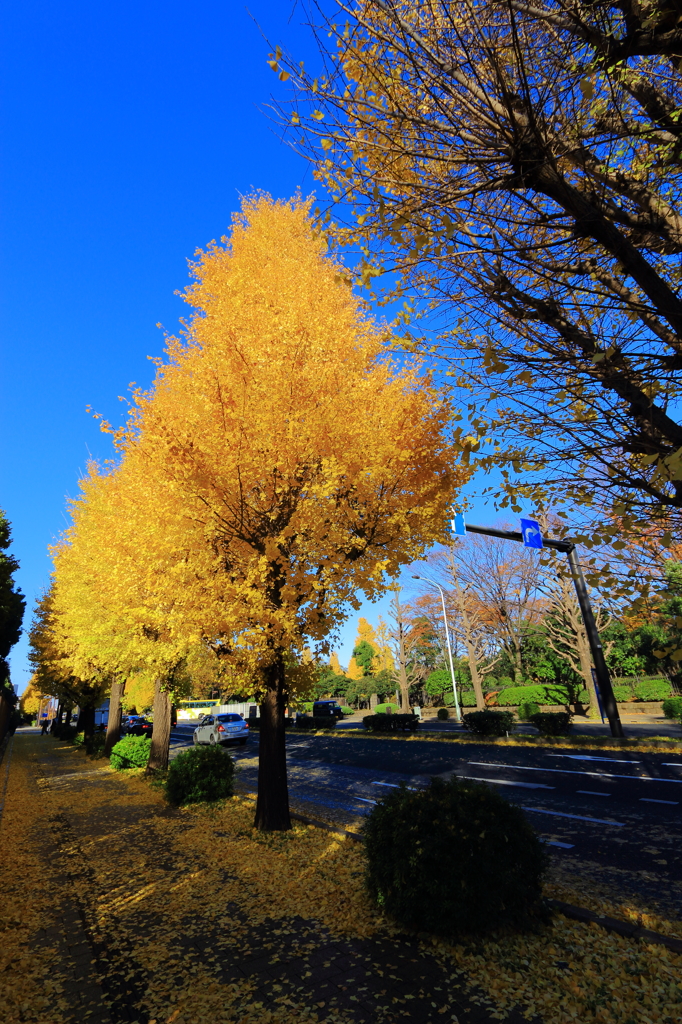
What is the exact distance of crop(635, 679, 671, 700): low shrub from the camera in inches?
1040

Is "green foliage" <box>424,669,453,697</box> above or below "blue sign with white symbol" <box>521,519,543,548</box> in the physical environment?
below

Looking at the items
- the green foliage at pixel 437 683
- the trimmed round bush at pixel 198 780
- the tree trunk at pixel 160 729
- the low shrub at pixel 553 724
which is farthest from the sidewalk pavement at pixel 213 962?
the green foliage at pixel 437 683

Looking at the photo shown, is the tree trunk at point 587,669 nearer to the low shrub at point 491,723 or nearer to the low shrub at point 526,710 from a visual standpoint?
the low shrub at point 526,710

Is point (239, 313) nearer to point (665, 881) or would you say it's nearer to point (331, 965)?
point (331, 965)

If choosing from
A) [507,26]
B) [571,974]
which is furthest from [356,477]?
[571,974]

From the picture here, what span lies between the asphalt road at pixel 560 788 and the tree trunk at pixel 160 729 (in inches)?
90.5

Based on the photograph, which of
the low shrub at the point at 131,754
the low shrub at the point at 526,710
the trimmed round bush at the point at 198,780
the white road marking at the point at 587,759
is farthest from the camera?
the low shrub at the point at 526,710

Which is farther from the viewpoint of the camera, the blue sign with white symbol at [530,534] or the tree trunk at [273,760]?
the blue sign with white symbol at [530,534]

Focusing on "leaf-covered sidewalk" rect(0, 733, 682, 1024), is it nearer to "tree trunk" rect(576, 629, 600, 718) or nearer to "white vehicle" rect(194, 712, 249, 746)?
"white vehicle" rect(194, 712, 249, 746)

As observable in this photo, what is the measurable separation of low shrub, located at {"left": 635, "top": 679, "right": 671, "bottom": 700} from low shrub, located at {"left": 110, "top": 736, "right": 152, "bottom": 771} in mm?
25190

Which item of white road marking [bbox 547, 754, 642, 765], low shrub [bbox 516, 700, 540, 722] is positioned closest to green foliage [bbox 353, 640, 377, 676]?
low shrub [bbox 516, 700, 540, 722]

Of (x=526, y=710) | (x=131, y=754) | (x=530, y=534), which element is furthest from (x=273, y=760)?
(x=526, y=710)

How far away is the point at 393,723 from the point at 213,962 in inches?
863

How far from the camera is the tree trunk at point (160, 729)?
1300cm
